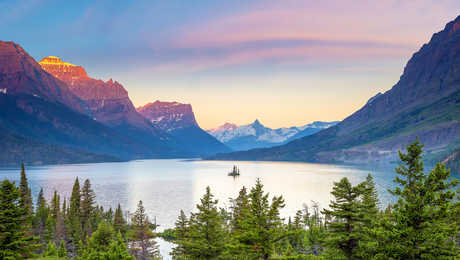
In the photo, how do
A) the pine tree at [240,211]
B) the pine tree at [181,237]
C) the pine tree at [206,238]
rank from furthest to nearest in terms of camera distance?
the pine tree at [240,211], the pine tree at [181,237], the pine tree at [206,238]

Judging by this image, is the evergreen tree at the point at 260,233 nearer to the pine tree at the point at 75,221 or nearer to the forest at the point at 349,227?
the forest at the point at 349,227

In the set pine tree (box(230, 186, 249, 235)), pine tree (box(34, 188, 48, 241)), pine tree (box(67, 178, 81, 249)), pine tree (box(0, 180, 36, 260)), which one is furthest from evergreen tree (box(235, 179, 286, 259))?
pine tree (box(34, 188, 48, 241))

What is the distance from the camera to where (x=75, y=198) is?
87.3 m

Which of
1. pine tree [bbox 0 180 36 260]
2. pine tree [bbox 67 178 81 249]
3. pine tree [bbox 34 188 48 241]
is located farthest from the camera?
pine tree [bbox 34 188 48 241]

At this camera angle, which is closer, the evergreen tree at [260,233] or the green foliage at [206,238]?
the evergreen tree at [260,233]

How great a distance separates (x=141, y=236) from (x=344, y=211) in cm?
3909

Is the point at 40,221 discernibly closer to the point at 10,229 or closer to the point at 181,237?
the point at 181,237

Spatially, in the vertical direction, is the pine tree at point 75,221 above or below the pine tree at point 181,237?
below

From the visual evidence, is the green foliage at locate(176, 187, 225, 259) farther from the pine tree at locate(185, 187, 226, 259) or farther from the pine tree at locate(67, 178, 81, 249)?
the pine tree at locate(67, 178, 81, 249)

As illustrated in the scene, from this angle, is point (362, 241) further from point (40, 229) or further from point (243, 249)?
point (40, 229)

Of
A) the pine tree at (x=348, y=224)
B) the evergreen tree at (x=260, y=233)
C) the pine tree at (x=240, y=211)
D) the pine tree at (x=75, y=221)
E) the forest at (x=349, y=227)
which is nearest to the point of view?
the forest at (x=349, y=227)

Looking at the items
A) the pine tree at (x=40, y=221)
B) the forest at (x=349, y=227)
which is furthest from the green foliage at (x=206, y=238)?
the pine tree at (x=40, y=221)

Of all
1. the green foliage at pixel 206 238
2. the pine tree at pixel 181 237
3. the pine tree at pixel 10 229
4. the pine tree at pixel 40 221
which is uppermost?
the pine tree at pixel 10 229

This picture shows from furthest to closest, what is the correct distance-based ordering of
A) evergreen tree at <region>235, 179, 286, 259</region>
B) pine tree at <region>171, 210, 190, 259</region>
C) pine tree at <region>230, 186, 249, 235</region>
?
1. pine tree at <region>230, 186, 249, 235</region>
2. pine tree at <region>171, 210, 190, 259</region>
3. evergreen tree at <region>235, 179, 286, 259</region>
